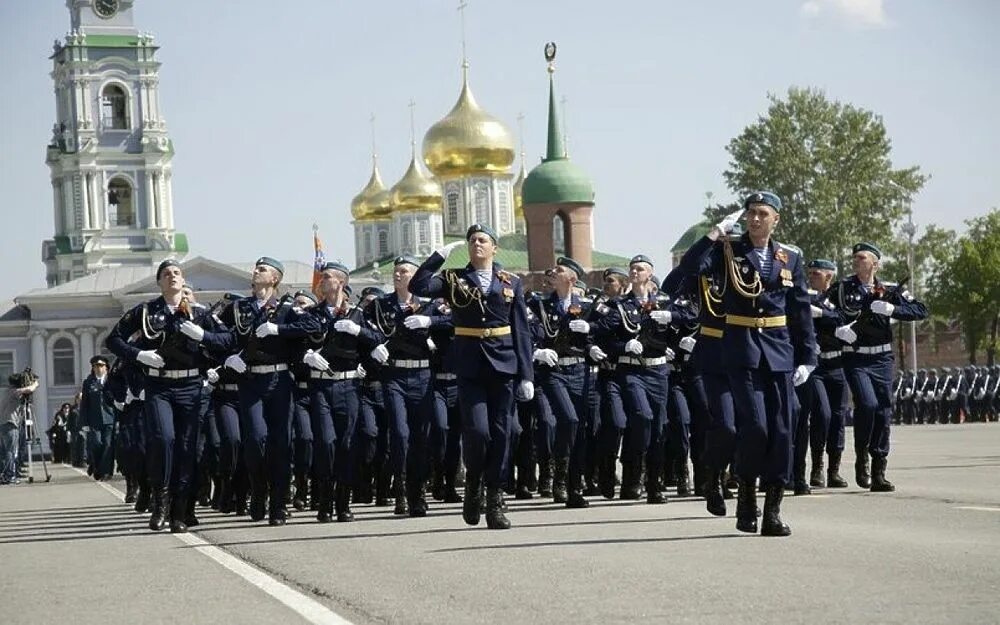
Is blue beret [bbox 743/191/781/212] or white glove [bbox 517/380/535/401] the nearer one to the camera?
blue beret [bbox 743/191/781/212]

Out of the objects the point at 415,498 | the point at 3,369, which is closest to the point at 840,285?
the point at 415,498

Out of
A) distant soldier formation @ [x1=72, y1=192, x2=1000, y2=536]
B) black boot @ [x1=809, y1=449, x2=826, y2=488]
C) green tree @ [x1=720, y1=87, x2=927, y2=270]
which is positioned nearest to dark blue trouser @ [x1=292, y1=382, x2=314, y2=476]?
distant soldier formation @ [x1=72, y1=192, x2=1000, y2=536]

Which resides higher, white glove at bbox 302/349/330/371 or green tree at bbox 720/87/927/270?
green tree at bbox 720/87/927/270

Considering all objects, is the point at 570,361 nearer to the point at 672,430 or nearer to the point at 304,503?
the point at 672,430

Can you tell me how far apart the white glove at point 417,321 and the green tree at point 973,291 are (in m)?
70.4

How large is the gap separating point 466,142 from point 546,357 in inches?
4102

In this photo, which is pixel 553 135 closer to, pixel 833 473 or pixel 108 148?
pixel 108 148

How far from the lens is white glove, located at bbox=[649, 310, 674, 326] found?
1719cm

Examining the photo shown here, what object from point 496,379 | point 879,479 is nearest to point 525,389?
point 496,379

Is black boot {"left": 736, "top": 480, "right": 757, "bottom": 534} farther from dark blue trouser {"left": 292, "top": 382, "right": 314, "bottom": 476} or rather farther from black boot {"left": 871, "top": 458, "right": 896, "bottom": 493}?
dark blue trouser {"left": 292, "top": 382, "right": 314, "bottom": 476}

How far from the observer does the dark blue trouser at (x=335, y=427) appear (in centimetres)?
1620

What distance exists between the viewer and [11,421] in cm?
3419

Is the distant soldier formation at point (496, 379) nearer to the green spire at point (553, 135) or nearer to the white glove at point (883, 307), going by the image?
the white glove at point (883, 307)

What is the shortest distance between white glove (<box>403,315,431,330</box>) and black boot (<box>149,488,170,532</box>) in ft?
7.94
